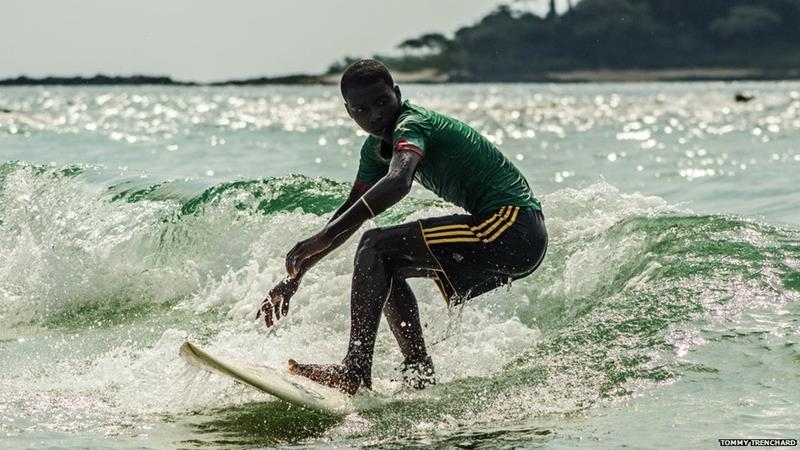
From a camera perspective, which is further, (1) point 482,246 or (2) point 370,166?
(2) point 370,166

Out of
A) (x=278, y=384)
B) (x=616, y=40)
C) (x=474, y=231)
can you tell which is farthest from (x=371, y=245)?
(x=616, y=40)

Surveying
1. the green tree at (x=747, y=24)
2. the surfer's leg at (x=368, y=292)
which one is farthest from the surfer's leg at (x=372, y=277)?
the green tree at (x=747, y=24)

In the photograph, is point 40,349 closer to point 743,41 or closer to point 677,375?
point 677,375

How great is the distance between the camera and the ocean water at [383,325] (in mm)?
5691

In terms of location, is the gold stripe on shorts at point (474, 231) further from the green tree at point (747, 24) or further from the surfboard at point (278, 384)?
the green tree at point (747, 24)

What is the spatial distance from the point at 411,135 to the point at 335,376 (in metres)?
1.27

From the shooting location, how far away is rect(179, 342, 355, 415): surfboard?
5.69 meters

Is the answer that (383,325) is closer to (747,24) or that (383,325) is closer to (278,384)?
(278,384)

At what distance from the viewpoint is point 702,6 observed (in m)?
138

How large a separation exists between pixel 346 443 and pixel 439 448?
17.8 inches

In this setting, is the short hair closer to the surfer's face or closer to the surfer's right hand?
the surfer's face

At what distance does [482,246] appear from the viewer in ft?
20.0

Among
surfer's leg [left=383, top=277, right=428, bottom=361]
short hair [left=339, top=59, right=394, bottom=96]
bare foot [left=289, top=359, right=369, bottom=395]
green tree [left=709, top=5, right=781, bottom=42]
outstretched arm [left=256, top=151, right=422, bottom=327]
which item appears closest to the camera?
outstretched arm [left=256, top=151, right=422, bottom=327]

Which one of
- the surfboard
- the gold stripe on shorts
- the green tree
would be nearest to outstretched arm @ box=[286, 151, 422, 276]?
the gold stripe on shorts
